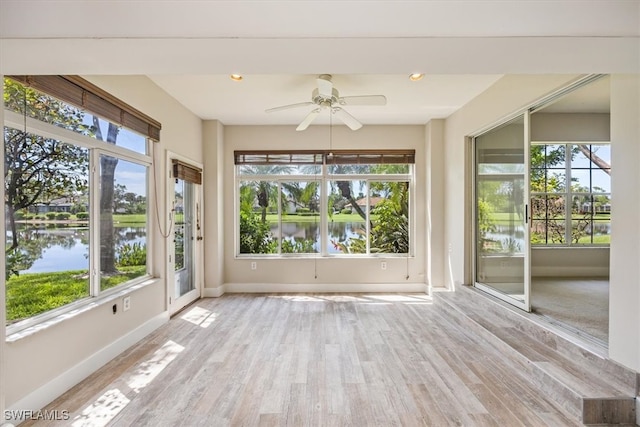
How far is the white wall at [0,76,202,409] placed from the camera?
2.06m

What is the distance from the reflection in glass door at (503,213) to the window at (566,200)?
1948 millimetres

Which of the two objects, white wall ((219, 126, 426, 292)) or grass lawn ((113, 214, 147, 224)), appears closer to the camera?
grass lawn ((113, 214, 147, 224))

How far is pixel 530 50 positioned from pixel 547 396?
2327 millimetres

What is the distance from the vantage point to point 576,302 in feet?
11.7

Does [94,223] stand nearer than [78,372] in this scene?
No

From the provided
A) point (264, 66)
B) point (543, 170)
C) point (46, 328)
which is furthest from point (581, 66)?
point (543, 170)

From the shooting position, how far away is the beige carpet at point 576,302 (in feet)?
9.15

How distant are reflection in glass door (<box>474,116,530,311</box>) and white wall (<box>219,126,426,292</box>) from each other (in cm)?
121

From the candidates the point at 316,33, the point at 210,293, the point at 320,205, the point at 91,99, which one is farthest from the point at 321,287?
the point at 316,33

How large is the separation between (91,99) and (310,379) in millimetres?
2958

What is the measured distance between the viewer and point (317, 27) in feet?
5.11

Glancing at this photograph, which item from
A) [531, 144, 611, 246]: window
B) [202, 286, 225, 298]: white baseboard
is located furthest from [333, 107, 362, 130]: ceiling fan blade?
[531, 144, 611, 246]: window

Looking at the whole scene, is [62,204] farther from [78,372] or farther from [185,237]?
[185,237]

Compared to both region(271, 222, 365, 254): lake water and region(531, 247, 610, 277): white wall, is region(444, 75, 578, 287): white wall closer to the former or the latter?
region(271, 222, 365, 254): lake water
